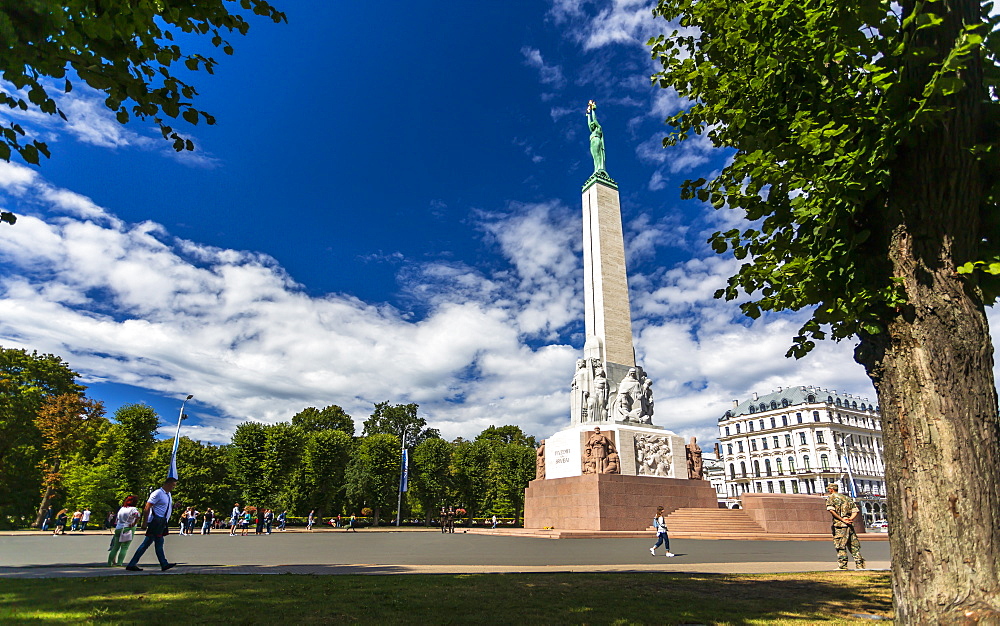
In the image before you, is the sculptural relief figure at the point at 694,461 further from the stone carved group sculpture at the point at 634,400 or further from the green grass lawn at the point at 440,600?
the green grass lawn at the point at 440,600

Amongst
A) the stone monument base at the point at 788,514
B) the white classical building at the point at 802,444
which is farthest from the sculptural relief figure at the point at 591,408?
the white classical building at the point at 802,444

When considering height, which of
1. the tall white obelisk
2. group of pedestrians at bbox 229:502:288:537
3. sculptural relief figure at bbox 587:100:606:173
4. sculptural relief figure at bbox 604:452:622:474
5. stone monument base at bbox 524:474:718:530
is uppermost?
sculptural relief figure at bbox 587:100:606:173

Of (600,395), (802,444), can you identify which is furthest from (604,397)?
(802,444)

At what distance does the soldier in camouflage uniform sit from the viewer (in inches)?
483

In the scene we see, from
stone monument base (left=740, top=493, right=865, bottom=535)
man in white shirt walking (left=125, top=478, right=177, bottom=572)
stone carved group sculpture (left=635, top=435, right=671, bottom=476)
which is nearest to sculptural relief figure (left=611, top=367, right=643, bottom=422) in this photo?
stone carved group sculpture (left=635, top=435, right=671, bottom=476)

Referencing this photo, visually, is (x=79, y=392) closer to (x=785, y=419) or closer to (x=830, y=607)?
(x=830, y=607)

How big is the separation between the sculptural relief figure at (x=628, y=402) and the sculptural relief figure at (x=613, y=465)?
2830 millimetres

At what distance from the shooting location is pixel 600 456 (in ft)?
82.9

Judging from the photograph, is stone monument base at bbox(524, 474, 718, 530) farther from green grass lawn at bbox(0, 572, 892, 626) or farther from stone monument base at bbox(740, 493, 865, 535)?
green grass lawn at bbox(0, 572, 892, 626)

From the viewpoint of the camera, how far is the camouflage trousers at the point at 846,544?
12.2m

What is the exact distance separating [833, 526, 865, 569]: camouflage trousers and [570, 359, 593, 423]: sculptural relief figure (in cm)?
1640

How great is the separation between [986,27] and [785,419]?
101410mm

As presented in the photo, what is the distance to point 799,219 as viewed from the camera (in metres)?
6.02

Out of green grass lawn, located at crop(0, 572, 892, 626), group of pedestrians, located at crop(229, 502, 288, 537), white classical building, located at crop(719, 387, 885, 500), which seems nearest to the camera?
green grass lawn, located at crop(0, 572, 892, 626)
